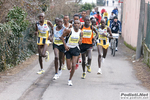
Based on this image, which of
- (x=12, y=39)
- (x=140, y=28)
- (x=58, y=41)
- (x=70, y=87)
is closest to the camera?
(x=70, y=87)

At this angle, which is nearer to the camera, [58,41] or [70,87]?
[70,87]

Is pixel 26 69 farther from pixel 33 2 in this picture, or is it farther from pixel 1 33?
pixel 33 2

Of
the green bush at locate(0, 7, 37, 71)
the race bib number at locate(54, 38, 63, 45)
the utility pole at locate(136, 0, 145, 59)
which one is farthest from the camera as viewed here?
the utility pole at locate(136, 0, 145, 59)

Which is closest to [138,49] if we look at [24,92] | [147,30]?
[147,30]

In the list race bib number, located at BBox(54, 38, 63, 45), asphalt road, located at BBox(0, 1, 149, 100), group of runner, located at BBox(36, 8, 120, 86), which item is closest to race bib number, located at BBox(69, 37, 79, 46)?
group of runner, located at BBox(36, 8, 120, 86)

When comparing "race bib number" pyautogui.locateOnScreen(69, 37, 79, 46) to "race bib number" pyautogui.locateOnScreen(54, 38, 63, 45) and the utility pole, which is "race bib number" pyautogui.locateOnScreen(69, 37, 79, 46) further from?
the utility pole

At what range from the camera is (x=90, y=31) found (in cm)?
884

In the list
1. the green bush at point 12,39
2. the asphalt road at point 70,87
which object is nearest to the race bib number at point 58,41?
the asphalt road at point 70,87

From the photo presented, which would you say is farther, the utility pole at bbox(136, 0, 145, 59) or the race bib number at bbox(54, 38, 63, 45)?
the utility pole at bbox(136, 0, 145, 59)

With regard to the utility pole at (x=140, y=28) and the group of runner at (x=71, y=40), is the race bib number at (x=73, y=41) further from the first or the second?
the utility pole at (x=140, y=28)

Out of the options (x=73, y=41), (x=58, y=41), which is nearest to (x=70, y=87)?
(x=73, y=41)

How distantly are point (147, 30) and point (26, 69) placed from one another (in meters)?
5.57

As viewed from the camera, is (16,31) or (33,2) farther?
(33,2)

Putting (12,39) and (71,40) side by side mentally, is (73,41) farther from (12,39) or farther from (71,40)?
(12,39)
